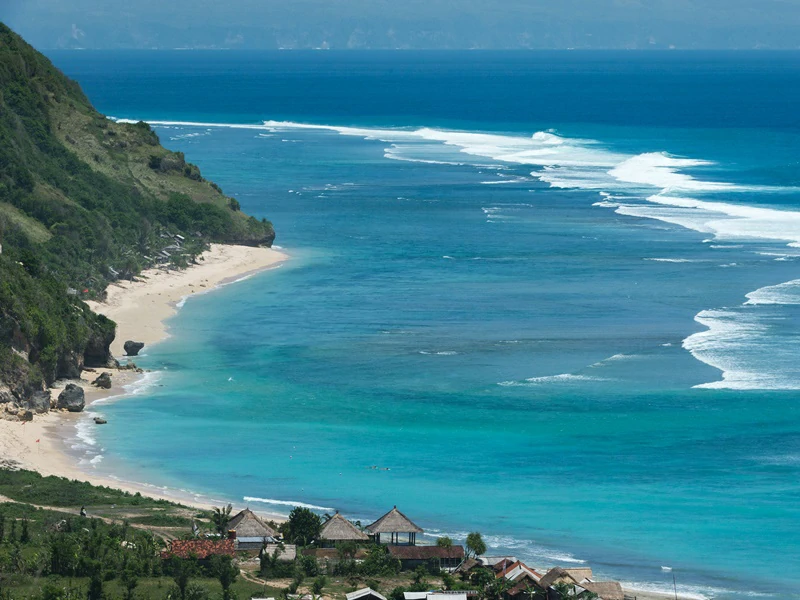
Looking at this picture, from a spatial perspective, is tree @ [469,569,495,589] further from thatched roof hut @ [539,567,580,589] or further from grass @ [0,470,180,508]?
grass @ [0,470,180,508]

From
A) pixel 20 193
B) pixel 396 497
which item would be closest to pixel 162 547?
pixel 396 497

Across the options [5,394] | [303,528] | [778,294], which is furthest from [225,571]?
[778,294]

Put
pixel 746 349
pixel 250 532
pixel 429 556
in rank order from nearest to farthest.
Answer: pixel 429 556, pixel 250 532, pixel 746 349

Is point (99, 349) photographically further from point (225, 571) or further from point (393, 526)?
point (225, 571)

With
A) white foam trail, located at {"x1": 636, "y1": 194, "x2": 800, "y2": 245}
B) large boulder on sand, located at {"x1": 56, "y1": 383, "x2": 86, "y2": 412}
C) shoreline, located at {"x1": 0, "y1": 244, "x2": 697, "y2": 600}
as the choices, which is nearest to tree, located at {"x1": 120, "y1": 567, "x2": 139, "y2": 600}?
shoreline, located at {"x1": 0, "y1": 244, "x2": 697, "y2": 600}

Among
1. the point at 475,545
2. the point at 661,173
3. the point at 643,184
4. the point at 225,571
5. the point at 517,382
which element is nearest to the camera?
the point at 225,571

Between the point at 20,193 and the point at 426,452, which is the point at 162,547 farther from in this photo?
the point at 20,193
